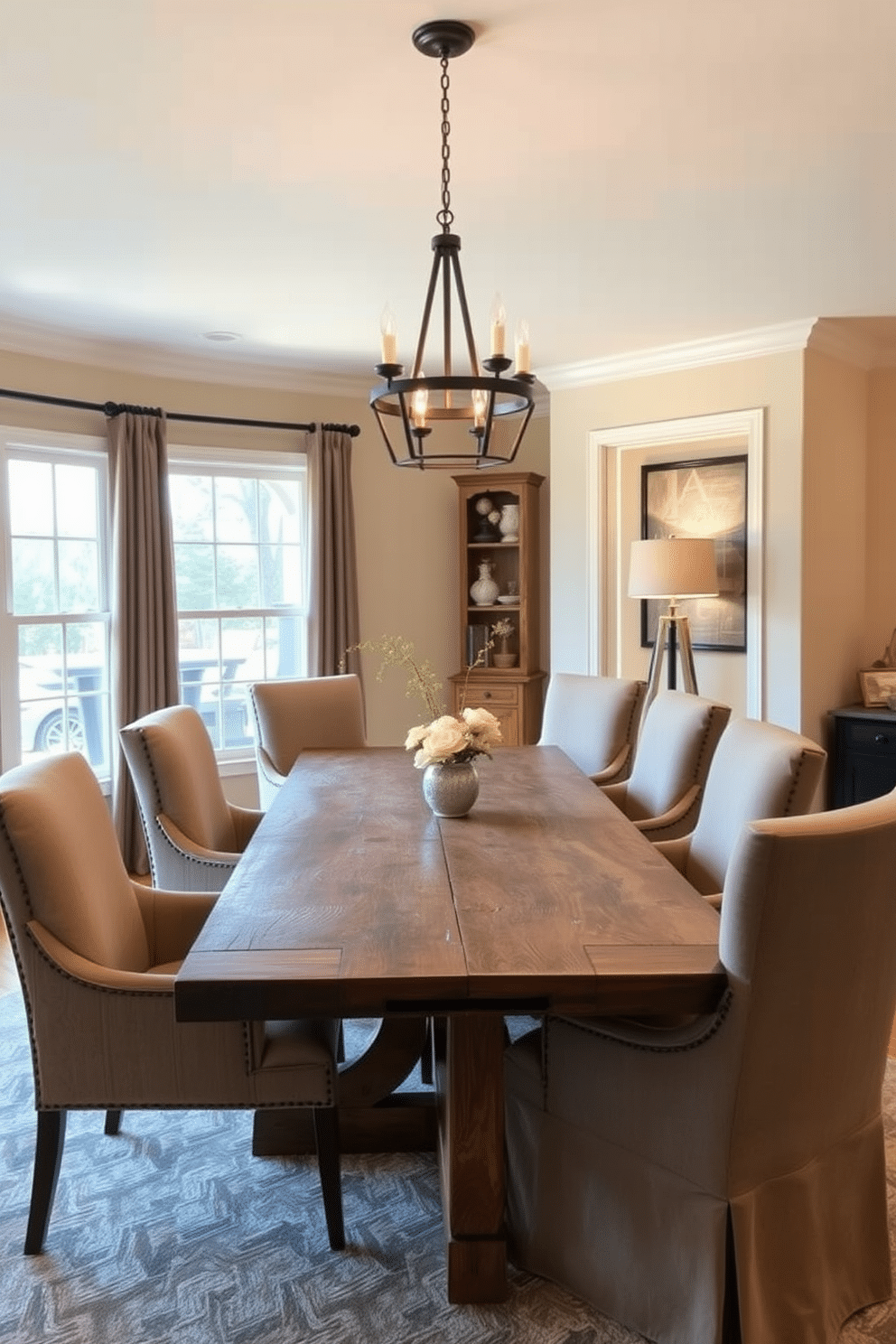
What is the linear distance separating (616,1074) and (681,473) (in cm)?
376

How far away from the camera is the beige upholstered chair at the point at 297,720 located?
4.00 m

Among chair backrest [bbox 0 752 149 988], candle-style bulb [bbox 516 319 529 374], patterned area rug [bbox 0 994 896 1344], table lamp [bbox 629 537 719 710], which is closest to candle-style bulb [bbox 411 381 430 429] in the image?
candle-style bulb [bbox 516 319 529 374]

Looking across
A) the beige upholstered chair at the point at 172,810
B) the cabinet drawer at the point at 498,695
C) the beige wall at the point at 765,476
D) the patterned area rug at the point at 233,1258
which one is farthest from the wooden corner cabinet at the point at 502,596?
the patterned area rug at the point at 233,1258

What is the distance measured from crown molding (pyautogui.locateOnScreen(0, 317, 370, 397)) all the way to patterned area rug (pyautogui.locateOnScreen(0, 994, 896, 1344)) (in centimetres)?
342

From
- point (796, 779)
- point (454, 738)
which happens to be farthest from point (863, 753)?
point (454, 738)

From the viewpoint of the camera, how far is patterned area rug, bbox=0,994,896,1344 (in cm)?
187

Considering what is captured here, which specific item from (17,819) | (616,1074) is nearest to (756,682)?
(616,1074)

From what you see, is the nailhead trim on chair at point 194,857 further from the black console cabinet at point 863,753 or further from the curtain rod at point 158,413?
the black console cabinet at point 863,753

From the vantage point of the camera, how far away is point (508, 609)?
6.10 metres

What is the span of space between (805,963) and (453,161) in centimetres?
230

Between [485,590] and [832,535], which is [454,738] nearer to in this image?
[832,535]

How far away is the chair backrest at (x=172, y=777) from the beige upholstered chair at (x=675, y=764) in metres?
1.34

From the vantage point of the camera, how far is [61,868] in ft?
6.56

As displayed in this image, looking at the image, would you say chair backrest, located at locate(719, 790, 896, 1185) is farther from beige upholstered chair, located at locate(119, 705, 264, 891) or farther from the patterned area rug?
beige upholstered chair, located at locate(119, 705, 264, 891)
